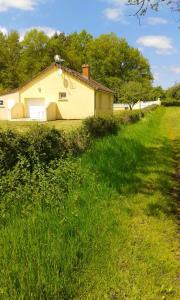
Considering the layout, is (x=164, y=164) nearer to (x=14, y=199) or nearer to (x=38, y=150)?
(x=38, y=150)

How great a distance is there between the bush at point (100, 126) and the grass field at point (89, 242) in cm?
442

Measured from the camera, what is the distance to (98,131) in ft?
45.7

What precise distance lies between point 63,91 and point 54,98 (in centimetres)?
121

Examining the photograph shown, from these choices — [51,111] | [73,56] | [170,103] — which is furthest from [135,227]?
[170,103]

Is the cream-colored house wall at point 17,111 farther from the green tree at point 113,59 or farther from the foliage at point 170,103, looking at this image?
the foliage at point 170,103

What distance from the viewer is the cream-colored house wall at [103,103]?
38188 millimetres

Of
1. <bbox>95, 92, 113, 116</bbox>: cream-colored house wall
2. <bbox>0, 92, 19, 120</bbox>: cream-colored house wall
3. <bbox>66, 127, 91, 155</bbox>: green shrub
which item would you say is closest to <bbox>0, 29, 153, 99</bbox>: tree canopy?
<bbox>95, 92, 113, 116</bbox>: cream-colored house wall

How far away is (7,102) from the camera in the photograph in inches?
1569

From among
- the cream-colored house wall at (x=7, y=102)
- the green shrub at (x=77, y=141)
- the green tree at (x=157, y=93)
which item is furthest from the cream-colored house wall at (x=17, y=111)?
the green tree at (x=157, y=93)

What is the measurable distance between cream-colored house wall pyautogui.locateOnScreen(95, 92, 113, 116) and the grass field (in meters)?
29.9

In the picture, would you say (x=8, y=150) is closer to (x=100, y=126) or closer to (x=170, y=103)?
(x=100, y=126)

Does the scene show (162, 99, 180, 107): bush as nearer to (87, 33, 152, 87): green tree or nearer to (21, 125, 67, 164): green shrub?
(87, 33, 152, 87): green tree

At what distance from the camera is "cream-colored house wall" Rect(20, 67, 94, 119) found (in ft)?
121

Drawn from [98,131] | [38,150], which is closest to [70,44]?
[98,131]
